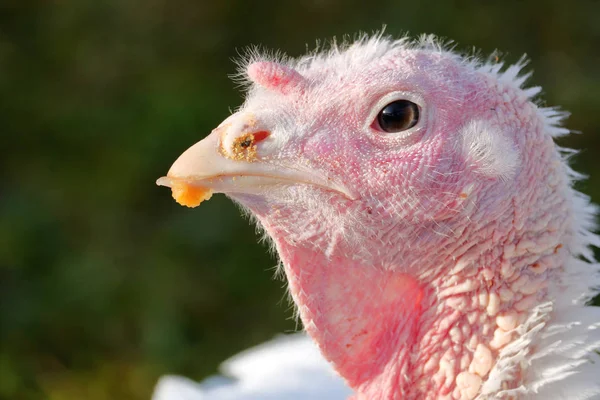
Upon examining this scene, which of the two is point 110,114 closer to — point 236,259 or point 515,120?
point 236,259

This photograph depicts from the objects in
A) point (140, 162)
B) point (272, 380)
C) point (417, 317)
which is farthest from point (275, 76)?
point (140, 162)

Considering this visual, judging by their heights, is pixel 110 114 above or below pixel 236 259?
above

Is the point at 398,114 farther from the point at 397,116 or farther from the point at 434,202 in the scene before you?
the point at 434,202

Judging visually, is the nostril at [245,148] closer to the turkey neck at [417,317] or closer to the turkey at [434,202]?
the turkey at [434,202]

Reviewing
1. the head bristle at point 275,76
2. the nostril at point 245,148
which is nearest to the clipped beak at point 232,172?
the nostril at point 245,148

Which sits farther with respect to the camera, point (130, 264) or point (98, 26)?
point (98, 26)

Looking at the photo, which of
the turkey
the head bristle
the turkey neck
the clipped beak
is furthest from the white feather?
the head bristle

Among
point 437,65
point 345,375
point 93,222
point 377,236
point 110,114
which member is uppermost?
point 110,114

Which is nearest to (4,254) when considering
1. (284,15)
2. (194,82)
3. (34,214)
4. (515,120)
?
(34,214)
